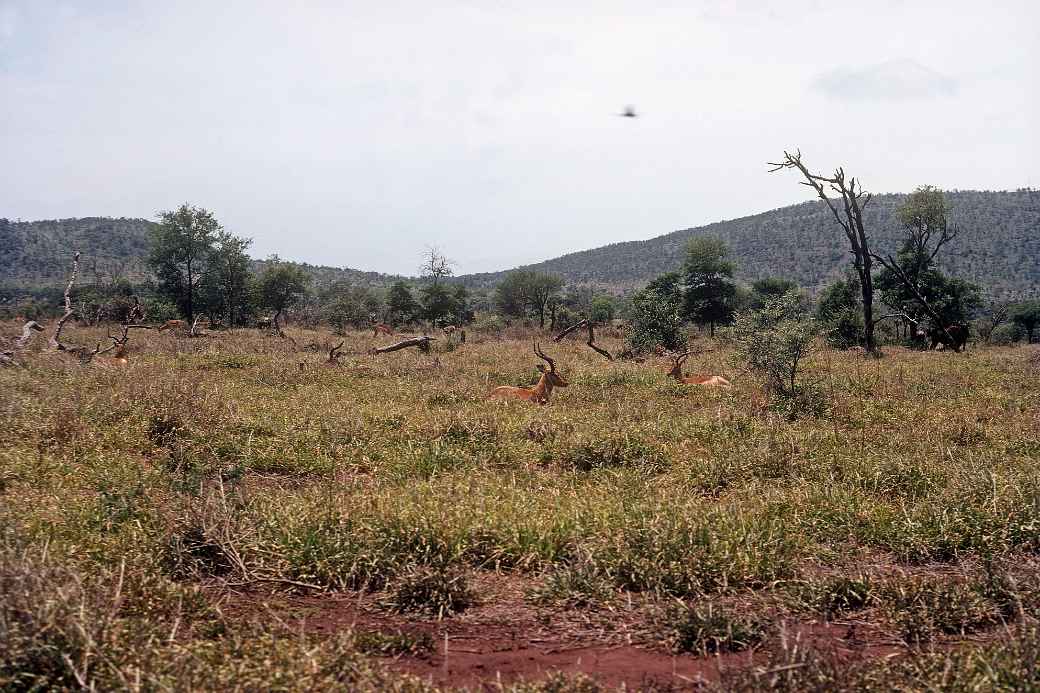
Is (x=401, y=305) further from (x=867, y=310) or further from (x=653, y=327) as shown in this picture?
(x=867, y=310)

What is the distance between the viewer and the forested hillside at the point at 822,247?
65.5 m

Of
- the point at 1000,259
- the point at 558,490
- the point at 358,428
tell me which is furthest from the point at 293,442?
the point at 1000,259

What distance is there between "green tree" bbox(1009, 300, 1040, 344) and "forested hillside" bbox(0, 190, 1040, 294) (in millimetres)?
17949

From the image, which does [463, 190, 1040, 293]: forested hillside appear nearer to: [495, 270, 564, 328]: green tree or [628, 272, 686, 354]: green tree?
[495, 270, 564, 328]: green tree

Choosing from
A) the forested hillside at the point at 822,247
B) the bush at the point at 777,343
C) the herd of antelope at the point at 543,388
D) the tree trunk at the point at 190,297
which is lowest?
the herd of antelope at the point at 543,388

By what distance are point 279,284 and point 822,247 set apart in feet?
203

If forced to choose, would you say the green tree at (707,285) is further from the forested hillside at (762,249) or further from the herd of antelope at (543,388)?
the forested hillside at (762,249)

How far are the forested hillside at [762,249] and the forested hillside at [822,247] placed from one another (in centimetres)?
11

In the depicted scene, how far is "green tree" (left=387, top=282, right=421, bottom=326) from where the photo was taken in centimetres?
3822

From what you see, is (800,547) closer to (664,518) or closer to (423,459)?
(664,518)

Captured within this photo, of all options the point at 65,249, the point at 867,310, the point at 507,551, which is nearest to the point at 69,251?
the point at 65,249

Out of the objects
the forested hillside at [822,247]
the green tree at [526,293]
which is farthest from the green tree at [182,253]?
the forested hillside at [822,247]

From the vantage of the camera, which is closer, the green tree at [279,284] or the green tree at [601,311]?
the green tree at [279,284]

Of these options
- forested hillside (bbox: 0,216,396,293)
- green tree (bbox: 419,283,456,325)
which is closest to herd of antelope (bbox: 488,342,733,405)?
green tree (bbox: 419,283,456,325)
